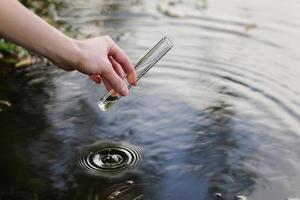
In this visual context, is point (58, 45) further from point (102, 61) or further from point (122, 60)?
point (122, 60)

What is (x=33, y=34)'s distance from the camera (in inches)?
82.4

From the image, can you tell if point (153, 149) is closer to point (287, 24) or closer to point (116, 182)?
point (116, 182)

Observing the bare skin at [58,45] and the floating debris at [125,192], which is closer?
the bare skin at [58,45]

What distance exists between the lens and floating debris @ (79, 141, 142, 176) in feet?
11.1

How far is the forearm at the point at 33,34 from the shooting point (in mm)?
2031

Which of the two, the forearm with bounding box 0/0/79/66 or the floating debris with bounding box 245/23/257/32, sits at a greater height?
the floating debris with bounding box 245/23/257/32

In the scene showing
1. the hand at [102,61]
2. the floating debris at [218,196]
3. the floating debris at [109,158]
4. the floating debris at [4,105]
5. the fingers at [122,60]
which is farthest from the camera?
the floating debris at [4,105]

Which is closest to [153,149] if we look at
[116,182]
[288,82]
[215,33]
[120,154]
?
[120,154]

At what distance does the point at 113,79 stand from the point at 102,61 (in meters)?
0.09

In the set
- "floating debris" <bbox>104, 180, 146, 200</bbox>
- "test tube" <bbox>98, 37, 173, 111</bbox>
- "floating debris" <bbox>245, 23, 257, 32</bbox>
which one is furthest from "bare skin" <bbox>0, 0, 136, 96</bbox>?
"floating debris" <bbox>245, 23, 257, 32</bbox>

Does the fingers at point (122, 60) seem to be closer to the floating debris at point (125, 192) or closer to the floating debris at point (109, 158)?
the floating debris at point (125, 192)

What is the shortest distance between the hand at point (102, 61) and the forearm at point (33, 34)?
4cm

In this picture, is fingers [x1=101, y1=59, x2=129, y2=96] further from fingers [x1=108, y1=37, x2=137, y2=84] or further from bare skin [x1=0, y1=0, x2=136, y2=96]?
fingers [x1=108, y1=37, x2=137, y2=84]

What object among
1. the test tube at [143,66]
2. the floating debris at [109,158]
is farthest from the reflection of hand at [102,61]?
the floating debris at [109,158]
